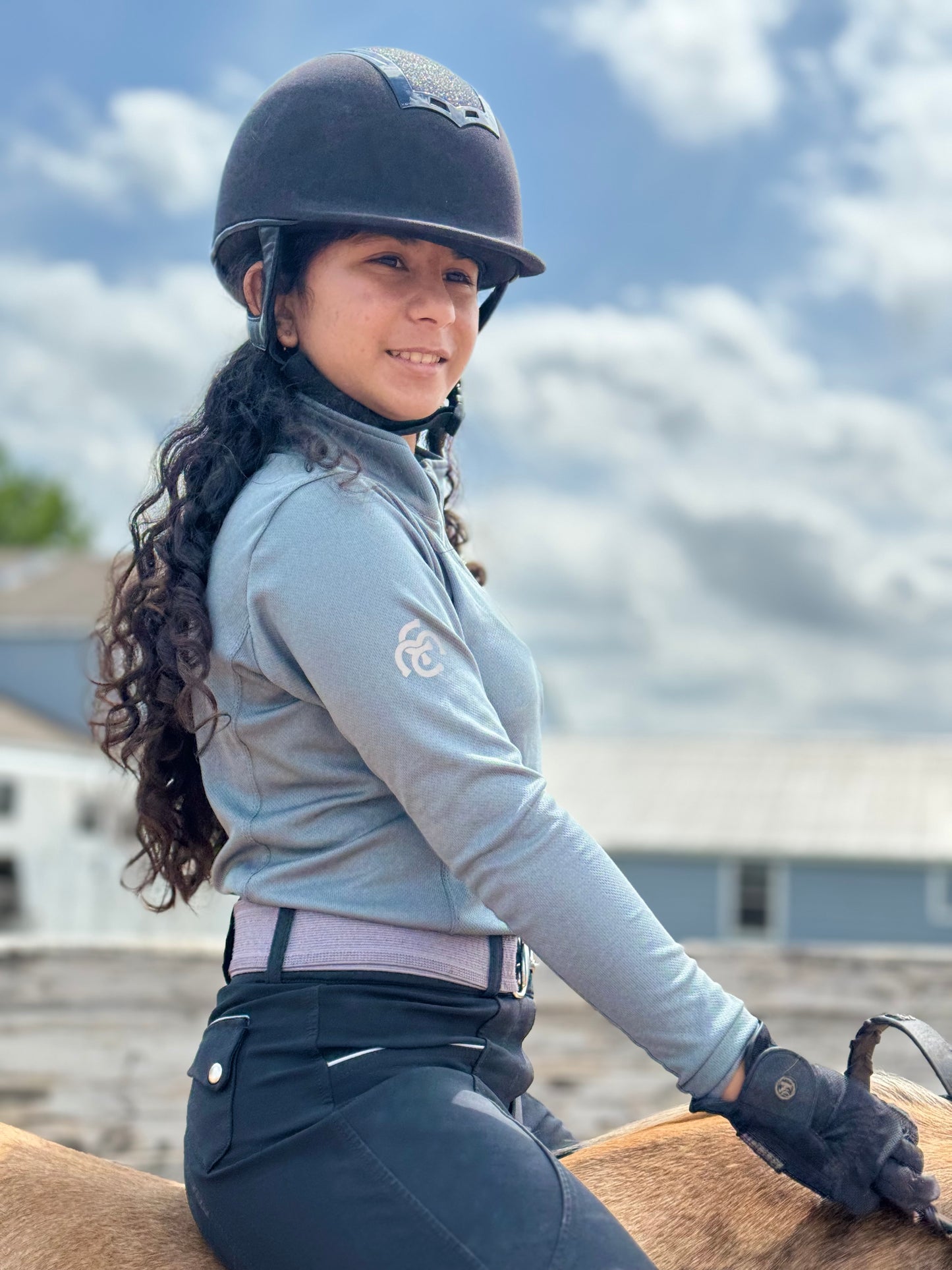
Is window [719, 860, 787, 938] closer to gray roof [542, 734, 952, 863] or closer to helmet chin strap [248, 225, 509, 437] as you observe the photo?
gray roof [542, 734, 952, 863]

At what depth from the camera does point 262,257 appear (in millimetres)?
2223

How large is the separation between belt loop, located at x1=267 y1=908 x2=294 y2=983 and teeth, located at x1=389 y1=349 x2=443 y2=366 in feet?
2.82

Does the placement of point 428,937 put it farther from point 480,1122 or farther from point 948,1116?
point 948,1116

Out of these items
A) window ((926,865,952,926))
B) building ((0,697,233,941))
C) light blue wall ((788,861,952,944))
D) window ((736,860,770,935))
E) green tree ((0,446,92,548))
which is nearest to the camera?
building ((0,697,233,941))

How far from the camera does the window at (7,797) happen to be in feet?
105

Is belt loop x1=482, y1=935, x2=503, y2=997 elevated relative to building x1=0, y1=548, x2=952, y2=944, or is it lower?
elevated

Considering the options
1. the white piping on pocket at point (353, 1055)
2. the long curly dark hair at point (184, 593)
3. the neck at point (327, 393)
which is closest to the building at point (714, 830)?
the long curly dark hair at point (184, 593)

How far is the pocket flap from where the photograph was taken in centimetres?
180

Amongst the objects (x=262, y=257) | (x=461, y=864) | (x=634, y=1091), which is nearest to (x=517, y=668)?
(x=461, y=864)

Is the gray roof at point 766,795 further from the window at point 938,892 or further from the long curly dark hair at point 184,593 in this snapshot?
the long curly dark hair at point 184,593

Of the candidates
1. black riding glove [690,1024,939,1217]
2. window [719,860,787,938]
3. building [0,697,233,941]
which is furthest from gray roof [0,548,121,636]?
black riding glove [690,1024,939,1217]

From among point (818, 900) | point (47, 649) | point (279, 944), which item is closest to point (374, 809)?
point (279, 944)

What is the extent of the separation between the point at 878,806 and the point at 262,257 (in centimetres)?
2808

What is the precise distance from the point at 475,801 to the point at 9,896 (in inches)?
1257
